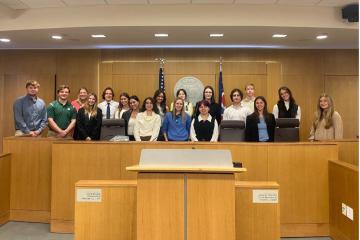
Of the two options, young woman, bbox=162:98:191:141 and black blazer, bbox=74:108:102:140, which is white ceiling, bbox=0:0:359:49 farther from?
black blazer, bbox=74:108:102:140

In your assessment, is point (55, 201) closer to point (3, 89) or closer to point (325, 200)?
point (325, 200)

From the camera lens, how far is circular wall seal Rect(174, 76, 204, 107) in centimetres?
682

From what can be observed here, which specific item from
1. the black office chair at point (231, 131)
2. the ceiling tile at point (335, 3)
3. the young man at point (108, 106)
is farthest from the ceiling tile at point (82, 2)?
the ceiling tile at point (335, 3)

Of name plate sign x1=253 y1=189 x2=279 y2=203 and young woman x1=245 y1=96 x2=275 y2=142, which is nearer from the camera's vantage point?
name plate sign x1=253 y1=189 x2=279 y2=203

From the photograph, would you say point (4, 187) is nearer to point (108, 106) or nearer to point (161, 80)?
point (108, 106)

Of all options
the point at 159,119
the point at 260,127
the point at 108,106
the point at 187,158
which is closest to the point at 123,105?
the point at 108,106

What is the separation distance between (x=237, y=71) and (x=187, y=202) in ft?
16.1

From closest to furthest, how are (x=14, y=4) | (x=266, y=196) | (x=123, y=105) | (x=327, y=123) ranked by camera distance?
(x=266, y=196) < (x=327, y=123) < (x=14, y=4) < (x=123, y=105)

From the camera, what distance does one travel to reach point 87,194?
2832mm

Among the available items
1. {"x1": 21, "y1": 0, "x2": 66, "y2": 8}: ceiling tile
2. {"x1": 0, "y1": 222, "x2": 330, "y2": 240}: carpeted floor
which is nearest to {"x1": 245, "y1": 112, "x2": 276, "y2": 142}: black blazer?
{"x1": 0, "y1": 222, "x2": 330, "y2": 240}: carpeted floor

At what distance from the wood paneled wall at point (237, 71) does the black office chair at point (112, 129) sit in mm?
2588

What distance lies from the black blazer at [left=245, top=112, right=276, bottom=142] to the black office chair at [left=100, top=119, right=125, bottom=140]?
163 centimetres

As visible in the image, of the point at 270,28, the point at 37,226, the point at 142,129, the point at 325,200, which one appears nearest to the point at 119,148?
the point at 142,129

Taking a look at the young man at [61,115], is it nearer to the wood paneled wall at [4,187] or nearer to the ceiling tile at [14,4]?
the wood paneled wall at [4,187]
